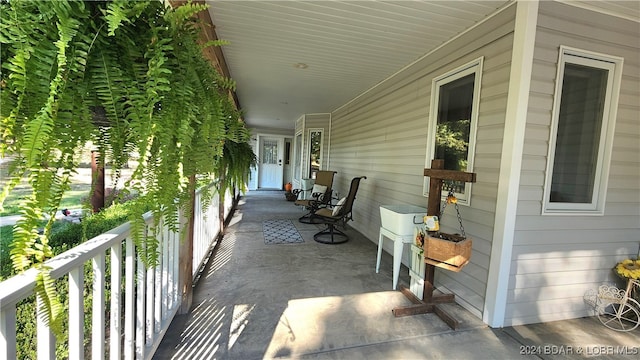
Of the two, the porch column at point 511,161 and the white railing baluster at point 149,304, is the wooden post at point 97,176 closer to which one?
the white railing baluster at point 149,304

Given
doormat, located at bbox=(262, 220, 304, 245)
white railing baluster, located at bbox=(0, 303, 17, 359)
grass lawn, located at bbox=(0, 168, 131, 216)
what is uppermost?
grass lawn, located at bbox=(0, 168, 131, 216)

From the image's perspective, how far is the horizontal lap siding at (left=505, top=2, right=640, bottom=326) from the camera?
1916 mm

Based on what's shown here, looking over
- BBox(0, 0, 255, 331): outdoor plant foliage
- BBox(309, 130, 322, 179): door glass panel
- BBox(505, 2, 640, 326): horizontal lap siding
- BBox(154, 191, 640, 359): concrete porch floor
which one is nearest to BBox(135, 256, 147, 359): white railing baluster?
BBox(154, 191, 640, 359): concrete porch floor

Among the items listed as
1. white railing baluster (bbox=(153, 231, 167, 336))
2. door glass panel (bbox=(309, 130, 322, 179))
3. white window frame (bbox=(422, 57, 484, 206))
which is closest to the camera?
white railing baluster (bbox=(153, 231, 167, 336))

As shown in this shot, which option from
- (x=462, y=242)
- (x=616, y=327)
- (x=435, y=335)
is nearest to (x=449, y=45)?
(x=462, y=242)

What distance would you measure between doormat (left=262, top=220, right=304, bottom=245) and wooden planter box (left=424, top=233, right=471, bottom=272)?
7.32ft

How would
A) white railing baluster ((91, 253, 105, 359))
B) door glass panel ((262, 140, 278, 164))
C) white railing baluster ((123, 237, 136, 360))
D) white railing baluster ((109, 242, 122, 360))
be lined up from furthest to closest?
1. door glass panel ((262, 140, 278, 164))
2. white railing baluster ((123, 237, 136, 360))
3. white railing baluster ((109, 242, 122, 360))
4. white railing baluster ((91, 253, 105, 359))

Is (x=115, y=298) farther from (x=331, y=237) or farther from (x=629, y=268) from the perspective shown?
(x=629, y=268)

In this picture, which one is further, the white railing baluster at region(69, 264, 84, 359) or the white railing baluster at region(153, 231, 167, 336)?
the white railing baluster at region(153, 231, 167, 336)

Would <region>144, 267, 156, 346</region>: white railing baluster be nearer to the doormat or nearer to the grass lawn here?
the grass lawn

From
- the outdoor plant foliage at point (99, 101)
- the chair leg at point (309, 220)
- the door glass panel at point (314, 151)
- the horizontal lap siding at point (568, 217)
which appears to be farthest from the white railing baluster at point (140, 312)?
the door glass panel at point (314, 151)

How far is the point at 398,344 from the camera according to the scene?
5.78ft

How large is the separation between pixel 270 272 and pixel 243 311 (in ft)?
2.37

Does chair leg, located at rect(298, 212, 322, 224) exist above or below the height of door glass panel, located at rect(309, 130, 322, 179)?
below
